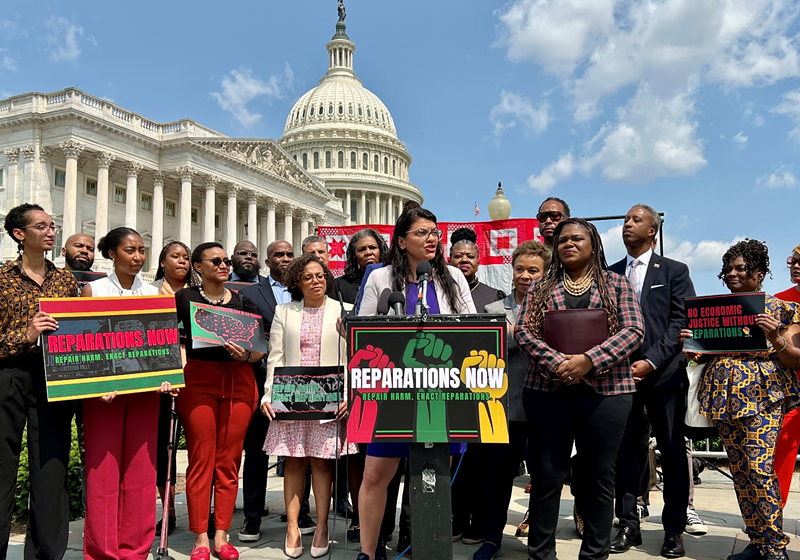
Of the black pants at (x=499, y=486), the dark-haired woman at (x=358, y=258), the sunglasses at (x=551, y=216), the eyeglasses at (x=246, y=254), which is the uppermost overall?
the sunglasses at (x=551, y=216)

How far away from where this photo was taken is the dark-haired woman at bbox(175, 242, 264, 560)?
4.95 metres

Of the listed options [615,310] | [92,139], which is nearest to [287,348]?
[615,310]

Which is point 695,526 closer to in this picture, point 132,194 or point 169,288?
point 169,288

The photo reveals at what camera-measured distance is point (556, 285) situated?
4.46 meters

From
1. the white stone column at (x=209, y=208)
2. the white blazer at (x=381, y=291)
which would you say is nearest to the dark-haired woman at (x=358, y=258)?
the white blazer at (x=381, y=291)

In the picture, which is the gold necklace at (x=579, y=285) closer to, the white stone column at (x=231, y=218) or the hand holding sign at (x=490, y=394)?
the hand holding sign at (x=490, y=394)

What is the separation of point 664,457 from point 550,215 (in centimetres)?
248

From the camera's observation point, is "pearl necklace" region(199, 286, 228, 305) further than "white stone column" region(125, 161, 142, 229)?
No

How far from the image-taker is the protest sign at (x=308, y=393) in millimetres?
5043

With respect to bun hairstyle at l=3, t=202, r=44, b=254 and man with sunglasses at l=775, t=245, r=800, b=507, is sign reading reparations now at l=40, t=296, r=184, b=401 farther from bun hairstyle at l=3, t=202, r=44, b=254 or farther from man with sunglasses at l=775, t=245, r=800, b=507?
man with sunglasses at l=775, t=245, r=800, b=507

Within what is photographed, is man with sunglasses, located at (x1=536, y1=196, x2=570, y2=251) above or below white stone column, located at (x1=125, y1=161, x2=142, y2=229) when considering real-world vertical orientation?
below

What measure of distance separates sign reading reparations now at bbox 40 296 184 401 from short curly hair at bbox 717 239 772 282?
410 cm

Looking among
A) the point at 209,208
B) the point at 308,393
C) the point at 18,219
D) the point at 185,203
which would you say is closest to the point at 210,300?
the point at 308,393

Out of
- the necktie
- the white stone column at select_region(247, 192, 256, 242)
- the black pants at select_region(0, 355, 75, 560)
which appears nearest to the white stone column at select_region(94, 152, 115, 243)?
the white stone column at select_region(247, 192, 256, 242)
